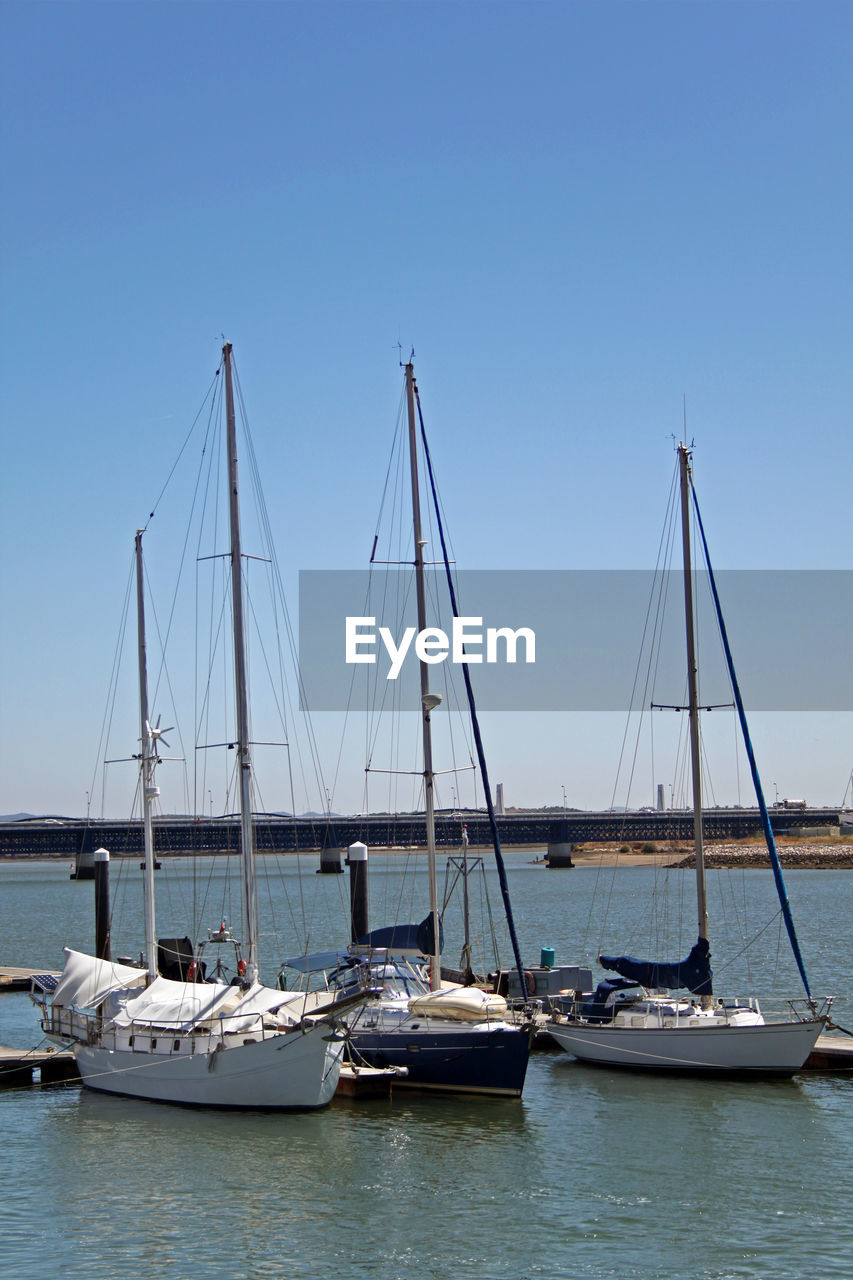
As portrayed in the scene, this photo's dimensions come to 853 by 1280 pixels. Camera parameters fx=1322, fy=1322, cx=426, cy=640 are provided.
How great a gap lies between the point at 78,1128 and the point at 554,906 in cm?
7829

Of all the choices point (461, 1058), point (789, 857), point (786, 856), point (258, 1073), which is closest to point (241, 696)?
point (258, 1073)

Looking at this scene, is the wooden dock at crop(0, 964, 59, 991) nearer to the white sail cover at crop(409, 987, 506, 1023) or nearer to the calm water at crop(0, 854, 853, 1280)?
the calm water at crop(0, 854, 853, 1280)

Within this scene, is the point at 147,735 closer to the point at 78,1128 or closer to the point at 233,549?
the point at 233,549

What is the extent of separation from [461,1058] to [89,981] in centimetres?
1027

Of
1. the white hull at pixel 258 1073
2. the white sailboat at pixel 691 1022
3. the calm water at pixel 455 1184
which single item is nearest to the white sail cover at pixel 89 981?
the calm water at pixel 455 1184

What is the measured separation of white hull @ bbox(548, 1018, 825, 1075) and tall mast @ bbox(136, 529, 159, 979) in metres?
11.9

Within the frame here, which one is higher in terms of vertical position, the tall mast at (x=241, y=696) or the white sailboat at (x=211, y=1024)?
the tall mast at (x=241, y=696)

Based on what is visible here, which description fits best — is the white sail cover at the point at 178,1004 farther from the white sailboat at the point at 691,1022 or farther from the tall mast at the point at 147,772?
the white sailboat at the point at 691,1022

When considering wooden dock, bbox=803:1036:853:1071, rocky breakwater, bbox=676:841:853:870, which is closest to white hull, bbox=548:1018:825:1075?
Result: wooden dock, bbox=803:1036:853:1071

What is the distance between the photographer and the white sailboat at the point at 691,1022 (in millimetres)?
32406

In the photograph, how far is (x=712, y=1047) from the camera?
3275cm

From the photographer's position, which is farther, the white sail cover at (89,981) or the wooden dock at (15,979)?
the wooden dock at (15,979)

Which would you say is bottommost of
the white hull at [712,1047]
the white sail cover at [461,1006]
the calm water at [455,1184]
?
the calm water at [455,1184]

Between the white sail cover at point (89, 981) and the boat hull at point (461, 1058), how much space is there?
22.7 ft
